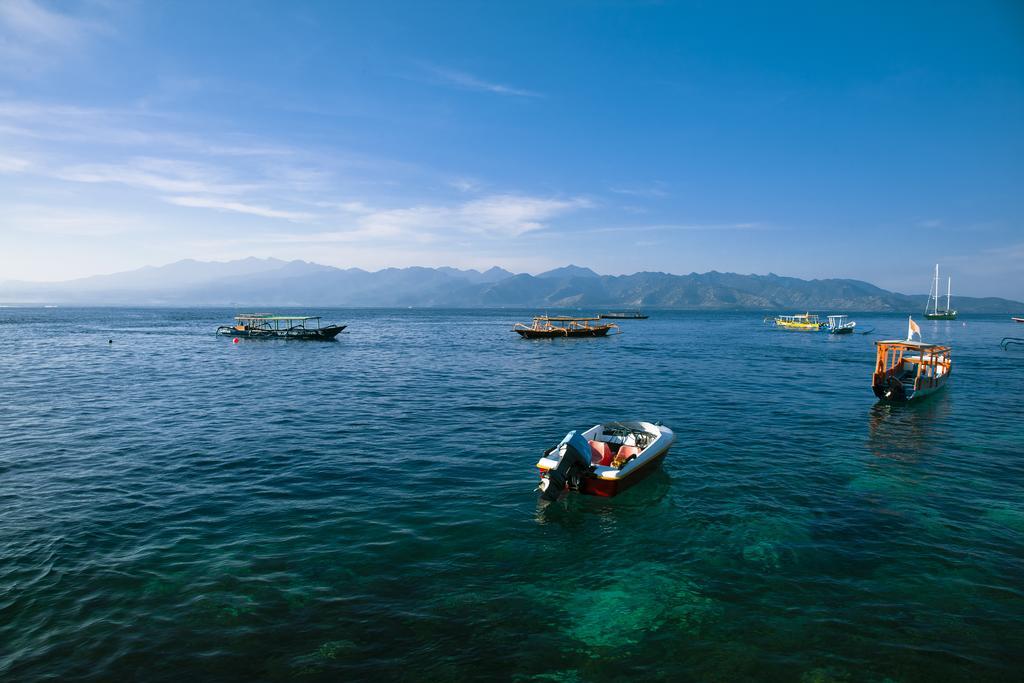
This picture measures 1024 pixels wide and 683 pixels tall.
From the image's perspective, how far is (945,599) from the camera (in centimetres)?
1255

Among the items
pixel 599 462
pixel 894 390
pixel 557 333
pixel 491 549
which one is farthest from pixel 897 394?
→ pixel 557 333

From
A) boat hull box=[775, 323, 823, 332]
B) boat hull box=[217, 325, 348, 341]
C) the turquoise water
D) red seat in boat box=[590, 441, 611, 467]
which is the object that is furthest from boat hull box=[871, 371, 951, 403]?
boat hull box=[775, 323, 823, 332]

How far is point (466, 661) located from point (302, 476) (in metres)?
12.8

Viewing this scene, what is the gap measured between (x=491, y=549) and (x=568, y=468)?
12.4 feet

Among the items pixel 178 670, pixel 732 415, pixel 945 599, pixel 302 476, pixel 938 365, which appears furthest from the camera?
pixel 938 365

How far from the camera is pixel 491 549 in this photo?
1481cm

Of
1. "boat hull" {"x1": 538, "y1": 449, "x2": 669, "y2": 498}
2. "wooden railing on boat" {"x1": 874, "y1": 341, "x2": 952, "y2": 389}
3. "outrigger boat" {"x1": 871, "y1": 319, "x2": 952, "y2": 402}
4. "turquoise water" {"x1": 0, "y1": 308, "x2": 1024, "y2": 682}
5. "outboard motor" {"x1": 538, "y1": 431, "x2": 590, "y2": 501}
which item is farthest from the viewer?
"wooden railing on boat" {"x1": 874, "y1": 341, "x2": 952, "y2": 389}

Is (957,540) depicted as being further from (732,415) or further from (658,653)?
(732,415)

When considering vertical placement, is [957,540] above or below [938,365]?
below

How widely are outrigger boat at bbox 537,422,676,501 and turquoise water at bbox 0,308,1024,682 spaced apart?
2.94 ft

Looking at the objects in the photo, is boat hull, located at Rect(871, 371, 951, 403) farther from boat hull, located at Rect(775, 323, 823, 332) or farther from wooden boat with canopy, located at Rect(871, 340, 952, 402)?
boat hull, located at Rect(775, 323, 823, 332)

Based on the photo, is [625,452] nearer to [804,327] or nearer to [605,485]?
[605,485]

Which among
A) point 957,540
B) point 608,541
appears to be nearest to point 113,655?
point 608,541

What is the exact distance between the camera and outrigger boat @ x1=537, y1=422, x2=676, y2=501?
16922mm
